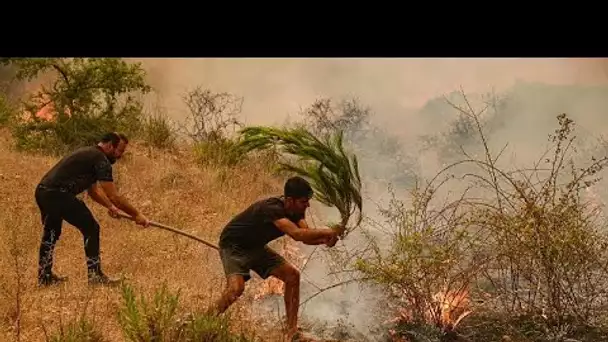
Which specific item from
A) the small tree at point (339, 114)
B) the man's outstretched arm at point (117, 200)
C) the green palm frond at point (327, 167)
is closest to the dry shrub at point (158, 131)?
the small tree at point (339, 114)

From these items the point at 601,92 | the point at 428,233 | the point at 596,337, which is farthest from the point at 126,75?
the point at 596,337

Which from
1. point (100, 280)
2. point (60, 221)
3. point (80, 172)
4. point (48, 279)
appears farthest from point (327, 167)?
point (48, 279)

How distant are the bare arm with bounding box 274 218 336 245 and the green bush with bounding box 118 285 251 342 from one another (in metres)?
0.53

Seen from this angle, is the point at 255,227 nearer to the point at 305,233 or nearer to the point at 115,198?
the point at 305,233

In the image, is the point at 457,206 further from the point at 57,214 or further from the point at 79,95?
the point at 79,95

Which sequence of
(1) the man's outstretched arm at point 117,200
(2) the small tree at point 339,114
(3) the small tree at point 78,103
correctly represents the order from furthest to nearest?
(3) the small tree at point 78,103 → (2) the small tree at point 339,114 → (1) the man's outstretched arm at point 117,200

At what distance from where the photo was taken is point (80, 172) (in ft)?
13.2

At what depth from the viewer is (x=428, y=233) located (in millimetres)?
3883

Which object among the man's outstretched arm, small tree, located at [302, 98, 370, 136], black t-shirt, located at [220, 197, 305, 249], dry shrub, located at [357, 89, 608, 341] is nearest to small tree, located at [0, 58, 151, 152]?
small tree, located at [302, 98, 370, 136]

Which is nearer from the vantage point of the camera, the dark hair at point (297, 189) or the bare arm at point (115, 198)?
the dark hair at point (297, 189)

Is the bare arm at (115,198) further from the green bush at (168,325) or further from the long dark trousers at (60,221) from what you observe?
the green bush at (168,325)

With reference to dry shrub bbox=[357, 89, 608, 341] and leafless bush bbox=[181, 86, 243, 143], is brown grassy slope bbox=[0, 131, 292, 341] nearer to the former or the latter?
leafless bush bbox=[181, 86, 243, 143]

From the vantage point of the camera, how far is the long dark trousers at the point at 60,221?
13.4ft
